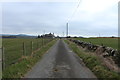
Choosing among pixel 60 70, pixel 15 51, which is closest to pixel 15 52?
pixel 15 51

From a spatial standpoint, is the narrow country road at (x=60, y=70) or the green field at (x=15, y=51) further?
the green field at (x=15, y=51)

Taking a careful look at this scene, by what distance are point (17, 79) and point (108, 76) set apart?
3854 millimetres

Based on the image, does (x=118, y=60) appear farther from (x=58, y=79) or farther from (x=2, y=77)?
(x=2, y=77)

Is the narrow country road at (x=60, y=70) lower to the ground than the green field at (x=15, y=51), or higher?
lower

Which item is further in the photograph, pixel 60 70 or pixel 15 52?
pixel 15 52

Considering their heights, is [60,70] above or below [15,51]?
below

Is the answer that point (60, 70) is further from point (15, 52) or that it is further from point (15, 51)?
point (15, 51)

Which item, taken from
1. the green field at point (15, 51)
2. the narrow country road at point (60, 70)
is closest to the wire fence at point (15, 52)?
the green field at point (15, 51)

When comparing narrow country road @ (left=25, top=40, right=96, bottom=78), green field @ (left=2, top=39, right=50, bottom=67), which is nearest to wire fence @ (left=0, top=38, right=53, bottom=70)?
green field @ (left=2, top=39, right=50, bottom=67)

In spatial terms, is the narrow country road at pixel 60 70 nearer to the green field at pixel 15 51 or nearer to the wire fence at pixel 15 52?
the wire fence at pixel 15 52

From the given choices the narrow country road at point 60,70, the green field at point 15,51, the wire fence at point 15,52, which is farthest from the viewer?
the green field at point 15,51

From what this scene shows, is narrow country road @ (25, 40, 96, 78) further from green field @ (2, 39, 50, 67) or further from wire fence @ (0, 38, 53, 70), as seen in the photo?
green field @ (2, 39, 50, 67)

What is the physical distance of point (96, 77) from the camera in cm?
783

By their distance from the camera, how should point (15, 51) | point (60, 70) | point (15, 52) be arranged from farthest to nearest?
point (15, 51), point (15, 52), point (60, 70)
